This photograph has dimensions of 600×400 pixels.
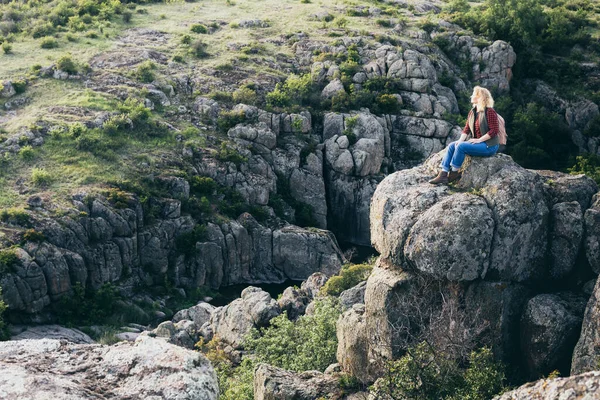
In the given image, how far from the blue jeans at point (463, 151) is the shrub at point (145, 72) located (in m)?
45.8

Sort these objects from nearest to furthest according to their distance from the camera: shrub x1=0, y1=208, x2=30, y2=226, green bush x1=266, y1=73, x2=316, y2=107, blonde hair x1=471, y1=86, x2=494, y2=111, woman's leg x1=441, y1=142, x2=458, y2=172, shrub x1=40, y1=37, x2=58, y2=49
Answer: blonde hair x1=471, y1=86, x2=494, y2=111, woman's leg x1=441, y1=142, x2=458, y2=172, shrub x1=0, y1=208, x2=30, y2=226, green bush x1=266, y1=73, x2=316, y2=107, shrub x1=40, y1=37, x2=58, y2=49

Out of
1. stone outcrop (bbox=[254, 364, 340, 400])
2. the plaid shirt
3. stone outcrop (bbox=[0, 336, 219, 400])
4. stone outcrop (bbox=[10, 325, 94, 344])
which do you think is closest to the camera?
stone outcrop (bbox=[0, 336, 219, 400])

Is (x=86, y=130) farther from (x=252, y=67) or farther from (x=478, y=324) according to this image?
(x=478, y=324)

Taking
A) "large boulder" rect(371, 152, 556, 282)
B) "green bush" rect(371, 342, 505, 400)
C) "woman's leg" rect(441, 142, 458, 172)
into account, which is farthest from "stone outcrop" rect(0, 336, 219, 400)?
"woman's leg" rect(441, 142, 458, 172)

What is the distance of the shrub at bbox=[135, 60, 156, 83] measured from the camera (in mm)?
67125

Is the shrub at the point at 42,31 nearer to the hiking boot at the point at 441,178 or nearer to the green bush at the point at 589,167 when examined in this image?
the green bush at the point at 589,167

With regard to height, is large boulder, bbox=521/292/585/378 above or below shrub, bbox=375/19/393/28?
above

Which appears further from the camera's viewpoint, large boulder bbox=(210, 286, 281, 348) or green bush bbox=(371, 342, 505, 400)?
large boulder bbox=(210, 286, 281, 348)

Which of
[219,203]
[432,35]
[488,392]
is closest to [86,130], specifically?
[219,203]

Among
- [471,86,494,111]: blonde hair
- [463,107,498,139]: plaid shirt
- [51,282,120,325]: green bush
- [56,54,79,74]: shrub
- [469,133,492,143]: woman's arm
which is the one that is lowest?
[51,282,120,325]: green bush

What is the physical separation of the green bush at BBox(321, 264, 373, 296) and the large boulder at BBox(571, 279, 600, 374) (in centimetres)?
1743

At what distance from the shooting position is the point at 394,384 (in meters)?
22.4

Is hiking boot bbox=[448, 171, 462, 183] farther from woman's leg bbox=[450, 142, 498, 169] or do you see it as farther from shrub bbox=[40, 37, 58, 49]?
shrub bbox=[40, 37, 58, 49]

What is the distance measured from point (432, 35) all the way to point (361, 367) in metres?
56.7
